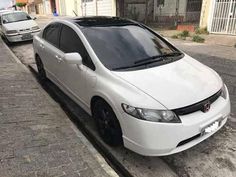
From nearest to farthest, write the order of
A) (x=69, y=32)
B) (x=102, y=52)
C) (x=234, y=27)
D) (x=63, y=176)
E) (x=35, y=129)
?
(x=63, y=176)
(x=102, y=52)
(x=35, y=129)
(x=69, y=32)
(x=234, y=27)

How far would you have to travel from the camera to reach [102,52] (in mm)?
3424

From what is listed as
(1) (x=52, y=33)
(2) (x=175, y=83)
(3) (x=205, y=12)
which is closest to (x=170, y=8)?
(3) (x=205, y=12)

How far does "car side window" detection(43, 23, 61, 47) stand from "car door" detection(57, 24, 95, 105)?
248 mm

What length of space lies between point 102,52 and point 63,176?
171cm

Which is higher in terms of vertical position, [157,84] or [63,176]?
[157,84]

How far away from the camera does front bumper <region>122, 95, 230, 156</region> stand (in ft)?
8.39

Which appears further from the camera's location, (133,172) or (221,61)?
(221,61)

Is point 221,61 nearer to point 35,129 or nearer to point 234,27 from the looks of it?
point 234,27

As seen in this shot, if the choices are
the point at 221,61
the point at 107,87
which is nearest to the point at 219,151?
the point at 107,87

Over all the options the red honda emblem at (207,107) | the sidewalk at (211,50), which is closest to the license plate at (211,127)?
the red honda emblem at (207,107)

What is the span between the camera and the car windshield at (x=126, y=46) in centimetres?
333

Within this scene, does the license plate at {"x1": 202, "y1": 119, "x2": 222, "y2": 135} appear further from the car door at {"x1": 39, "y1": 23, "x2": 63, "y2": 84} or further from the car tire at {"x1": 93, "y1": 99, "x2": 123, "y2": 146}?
the car door at {"x1": 39, "y1": 23, "x2": 63, "y2": 84}

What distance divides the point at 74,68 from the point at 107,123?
3.66 feet

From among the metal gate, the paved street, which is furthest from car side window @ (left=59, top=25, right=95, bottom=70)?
the metal gate
